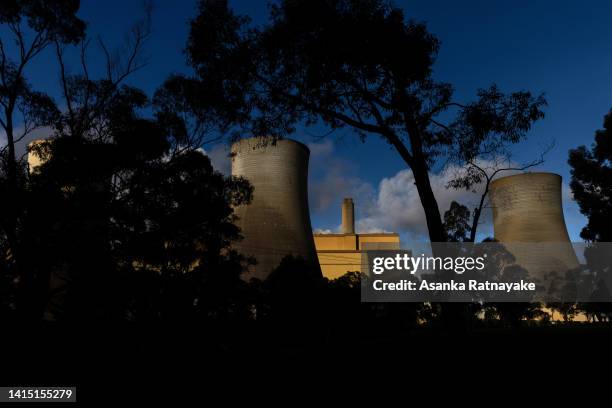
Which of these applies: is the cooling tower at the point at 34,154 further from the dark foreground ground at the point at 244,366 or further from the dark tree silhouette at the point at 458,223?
the dark tree silhouette at the point at 458,223

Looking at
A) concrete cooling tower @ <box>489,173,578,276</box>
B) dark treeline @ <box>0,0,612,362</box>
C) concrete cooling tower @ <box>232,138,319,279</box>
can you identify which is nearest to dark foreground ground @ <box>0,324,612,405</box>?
dark treeline @ <box>0,0,612,362</box>

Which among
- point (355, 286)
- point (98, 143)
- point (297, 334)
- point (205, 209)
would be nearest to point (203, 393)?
point (98, 143)

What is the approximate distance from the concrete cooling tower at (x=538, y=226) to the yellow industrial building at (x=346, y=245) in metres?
11.9

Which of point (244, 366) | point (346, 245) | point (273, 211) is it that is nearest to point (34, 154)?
point (244, 366)

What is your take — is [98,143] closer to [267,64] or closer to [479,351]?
[267,64]

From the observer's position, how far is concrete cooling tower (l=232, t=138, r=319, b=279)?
2261cm

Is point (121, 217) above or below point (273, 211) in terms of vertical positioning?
below

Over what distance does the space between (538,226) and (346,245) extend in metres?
16.2

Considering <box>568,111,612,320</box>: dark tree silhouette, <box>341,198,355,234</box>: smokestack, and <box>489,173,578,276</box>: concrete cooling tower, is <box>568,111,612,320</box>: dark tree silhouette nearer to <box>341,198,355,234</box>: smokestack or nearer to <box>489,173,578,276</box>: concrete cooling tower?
<box>489,173,578,276</box>: concrete cooling tower

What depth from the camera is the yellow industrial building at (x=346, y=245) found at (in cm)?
3972

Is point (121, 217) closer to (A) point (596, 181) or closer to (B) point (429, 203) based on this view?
(B) point (429, 203)

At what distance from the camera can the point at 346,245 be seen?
134ft

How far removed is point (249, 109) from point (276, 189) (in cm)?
1344

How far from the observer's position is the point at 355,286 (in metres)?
21.0
